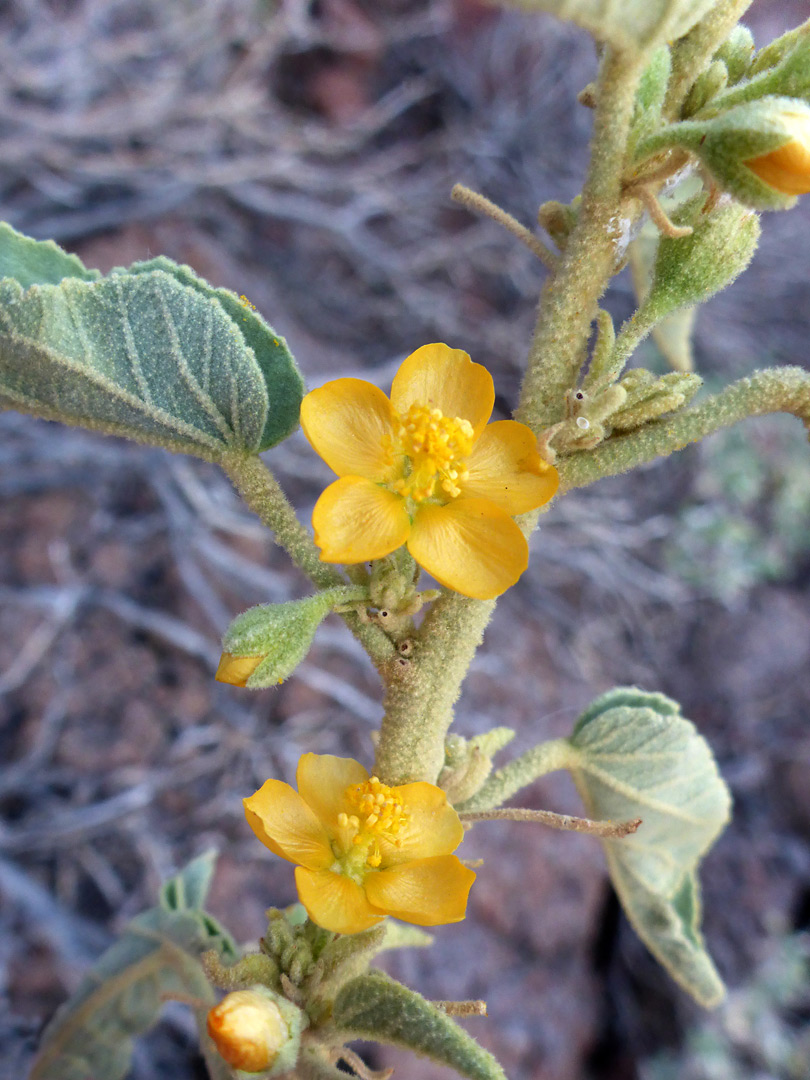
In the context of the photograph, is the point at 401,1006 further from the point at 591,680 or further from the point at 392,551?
the point at 591,680

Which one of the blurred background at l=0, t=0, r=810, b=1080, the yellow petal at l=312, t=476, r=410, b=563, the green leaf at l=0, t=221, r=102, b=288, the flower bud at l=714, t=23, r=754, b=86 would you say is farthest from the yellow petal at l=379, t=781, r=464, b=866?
the blurred background at l=0, t=0, r=810, b=1080

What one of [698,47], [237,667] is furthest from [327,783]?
[698,47]

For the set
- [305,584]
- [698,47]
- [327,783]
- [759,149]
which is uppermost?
[305,584]

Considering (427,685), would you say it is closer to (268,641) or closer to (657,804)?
(268,641)

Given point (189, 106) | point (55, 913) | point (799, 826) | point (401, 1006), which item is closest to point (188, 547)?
point (55, 913)

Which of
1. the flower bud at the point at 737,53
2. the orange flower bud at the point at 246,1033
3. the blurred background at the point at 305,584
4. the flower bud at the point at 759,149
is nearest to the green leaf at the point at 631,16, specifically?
the flower bud at the point at 759,149

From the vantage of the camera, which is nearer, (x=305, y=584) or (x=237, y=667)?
(x=237, y=667)

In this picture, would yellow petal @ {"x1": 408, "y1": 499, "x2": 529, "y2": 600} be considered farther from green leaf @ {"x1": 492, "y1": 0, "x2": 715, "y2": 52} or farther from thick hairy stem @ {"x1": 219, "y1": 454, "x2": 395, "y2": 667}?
green leaf @ {"x1": 492, "y1": 0, "x2": 715, "y2": 52}
